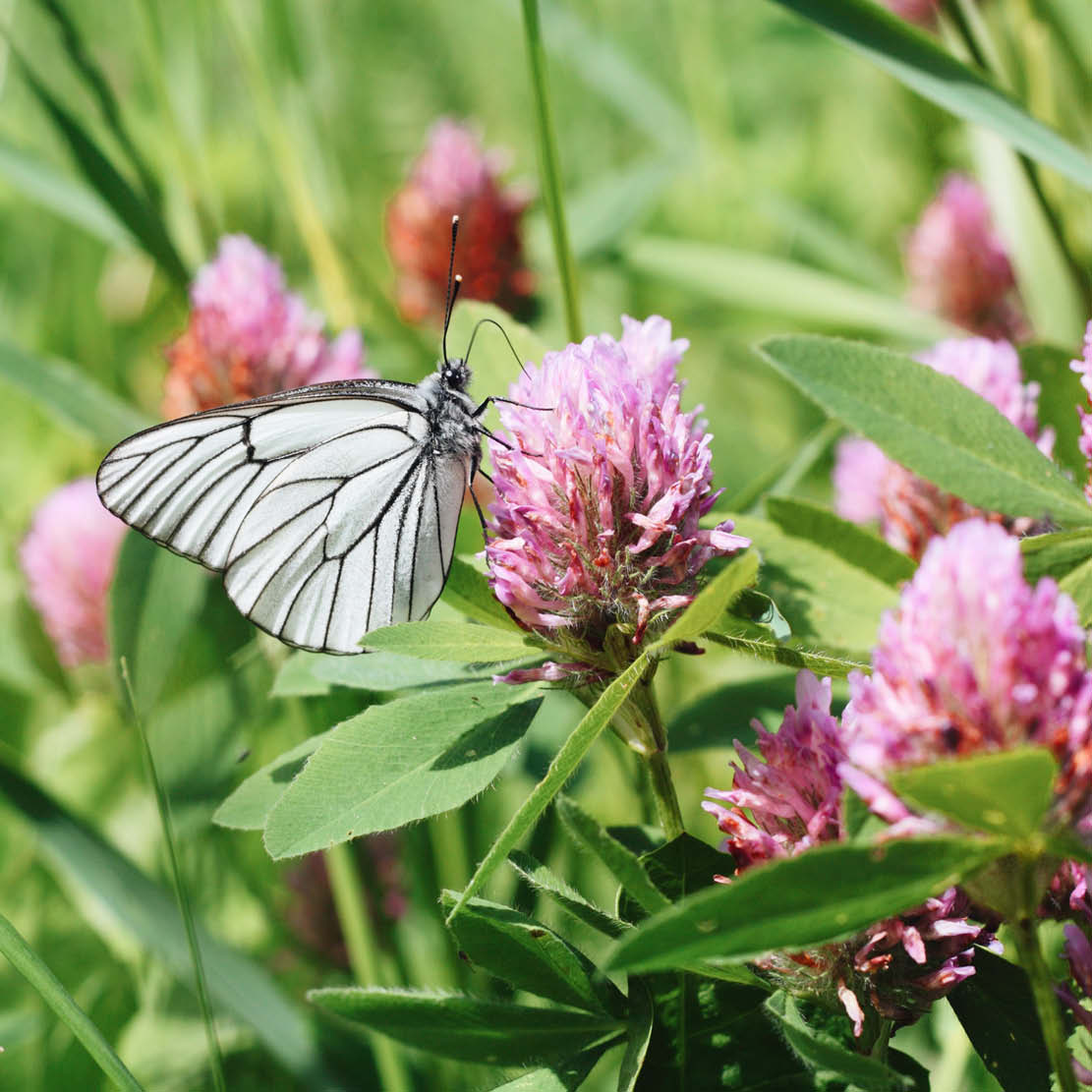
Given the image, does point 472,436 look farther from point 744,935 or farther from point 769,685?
point 744,935

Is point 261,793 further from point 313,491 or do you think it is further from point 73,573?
point 73,573

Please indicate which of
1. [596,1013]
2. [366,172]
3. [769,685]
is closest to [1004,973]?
[596,1013]

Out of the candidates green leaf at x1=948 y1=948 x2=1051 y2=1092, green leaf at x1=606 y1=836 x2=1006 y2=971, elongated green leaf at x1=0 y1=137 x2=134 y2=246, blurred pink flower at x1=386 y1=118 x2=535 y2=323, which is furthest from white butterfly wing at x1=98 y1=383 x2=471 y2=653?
blurred pink flower at x1=386 y1=118 x2=535 y2=323

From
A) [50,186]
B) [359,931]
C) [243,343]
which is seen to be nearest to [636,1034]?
[359,931]

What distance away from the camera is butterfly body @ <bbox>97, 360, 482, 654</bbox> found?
5.11 ft

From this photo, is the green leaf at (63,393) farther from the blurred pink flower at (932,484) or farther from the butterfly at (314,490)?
the blurred pink flower at (932,484)

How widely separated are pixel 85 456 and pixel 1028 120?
208 cm

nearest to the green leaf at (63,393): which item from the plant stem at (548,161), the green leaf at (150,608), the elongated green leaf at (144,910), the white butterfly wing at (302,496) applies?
the green leaf at (150,608)

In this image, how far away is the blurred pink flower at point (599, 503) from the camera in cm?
104

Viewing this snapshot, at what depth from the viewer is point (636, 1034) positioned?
37.9 inches

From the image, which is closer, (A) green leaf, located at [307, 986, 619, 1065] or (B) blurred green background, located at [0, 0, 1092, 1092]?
(A) green leaf, located at [307, 986, 619, 1065]

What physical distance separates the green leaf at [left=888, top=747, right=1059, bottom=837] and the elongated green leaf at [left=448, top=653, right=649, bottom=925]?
0.81 feet

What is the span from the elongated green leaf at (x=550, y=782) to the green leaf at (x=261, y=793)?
301mm

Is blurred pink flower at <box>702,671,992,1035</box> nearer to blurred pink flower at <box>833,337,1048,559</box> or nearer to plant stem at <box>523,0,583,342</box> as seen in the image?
blurred pink flower at <box>833,337,1048,559</box>
